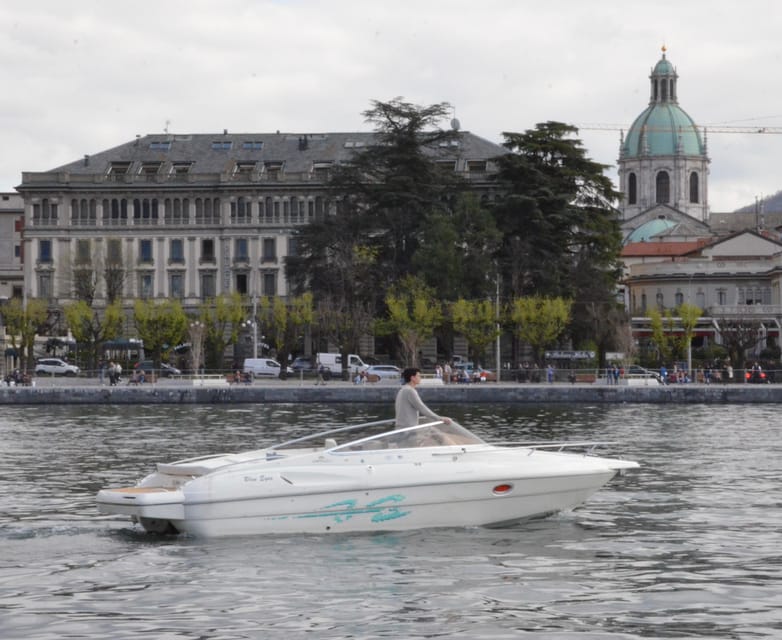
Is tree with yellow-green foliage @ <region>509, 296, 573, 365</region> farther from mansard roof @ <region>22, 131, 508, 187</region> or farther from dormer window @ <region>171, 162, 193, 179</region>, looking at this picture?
dormer window @ <region>171, 162, 193, 179</region>

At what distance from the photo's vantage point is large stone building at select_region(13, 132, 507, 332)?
381 feet

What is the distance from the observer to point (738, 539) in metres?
23.1

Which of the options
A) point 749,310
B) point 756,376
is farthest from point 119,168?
point 756,376

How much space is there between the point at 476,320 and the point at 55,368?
2484 cm

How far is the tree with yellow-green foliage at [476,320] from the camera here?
8931 cm

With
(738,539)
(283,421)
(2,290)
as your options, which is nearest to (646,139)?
(2,290)

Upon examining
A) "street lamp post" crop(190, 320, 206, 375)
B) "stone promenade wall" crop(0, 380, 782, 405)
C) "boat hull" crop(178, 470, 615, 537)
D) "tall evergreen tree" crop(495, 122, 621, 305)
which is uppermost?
"tall evergreen tree" crop(495, 122, 621, 305)

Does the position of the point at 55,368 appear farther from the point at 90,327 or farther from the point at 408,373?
the point at 408,373

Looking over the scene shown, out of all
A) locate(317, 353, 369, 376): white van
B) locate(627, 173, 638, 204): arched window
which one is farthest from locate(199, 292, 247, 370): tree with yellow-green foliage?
locate(627, 173, 638, 204): arched window

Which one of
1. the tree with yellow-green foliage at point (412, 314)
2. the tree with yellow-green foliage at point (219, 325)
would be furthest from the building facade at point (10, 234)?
the tree with yellow-green foliage at point (412, 314)

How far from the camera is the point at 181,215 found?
117625 millimetres

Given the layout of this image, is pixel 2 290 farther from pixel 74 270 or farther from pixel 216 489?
pixel 216 489

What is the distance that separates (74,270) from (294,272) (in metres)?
19.9

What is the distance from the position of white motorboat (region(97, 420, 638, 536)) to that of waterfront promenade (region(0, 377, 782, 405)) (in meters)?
49.0
